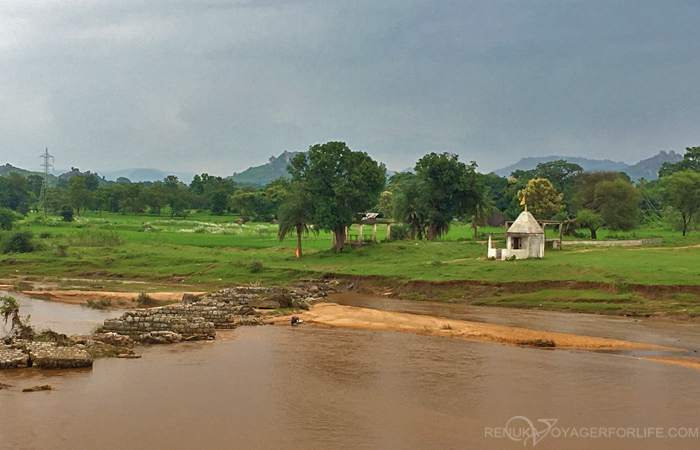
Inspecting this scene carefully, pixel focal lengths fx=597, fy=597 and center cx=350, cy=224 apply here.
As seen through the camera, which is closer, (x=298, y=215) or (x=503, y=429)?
(x=503, y=429)

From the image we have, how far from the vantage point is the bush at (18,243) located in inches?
2365

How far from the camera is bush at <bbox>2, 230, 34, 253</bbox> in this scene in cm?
6006

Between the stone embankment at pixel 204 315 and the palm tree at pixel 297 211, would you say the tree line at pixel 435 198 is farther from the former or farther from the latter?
the stone embankment at pixel 204 315

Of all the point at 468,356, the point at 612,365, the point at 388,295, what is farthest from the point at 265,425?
the point at 388,295

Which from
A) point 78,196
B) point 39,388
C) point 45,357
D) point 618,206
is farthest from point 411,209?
point 78,196

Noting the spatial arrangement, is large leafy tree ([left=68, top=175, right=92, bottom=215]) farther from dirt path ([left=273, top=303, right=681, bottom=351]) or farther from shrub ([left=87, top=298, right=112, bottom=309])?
dirt path ([left=273, top=303, right=681, bottom=351])

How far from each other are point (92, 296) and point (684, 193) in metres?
56.5

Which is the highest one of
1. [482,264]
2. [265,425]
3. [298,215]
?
[298,215]

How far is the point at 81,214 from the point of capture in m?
112

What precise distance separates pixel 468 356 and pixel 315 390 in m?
6.76

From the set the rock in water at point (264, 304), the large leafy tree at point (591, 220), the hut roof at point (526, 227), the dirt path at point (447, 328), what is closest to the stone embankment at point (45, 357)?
the dirt path at point (447, 328)

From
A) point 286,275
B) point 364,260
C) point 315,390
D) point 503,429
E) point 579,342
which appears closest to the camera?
point 503,429

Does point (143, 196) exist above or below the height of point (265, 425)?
A: above

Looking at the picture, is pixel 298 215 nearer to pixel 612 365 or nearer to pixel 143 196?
pixel 612 365
